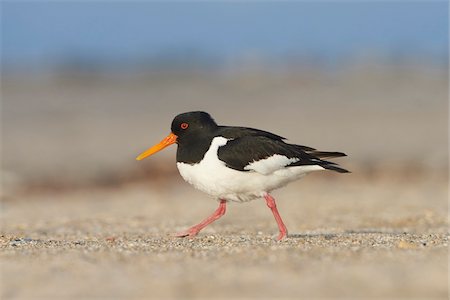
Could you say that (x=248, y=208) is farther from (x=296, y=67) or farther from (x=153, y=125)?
(x=296, y=67)

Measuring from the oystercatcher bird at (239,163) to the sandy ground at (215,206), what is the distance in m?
0.49

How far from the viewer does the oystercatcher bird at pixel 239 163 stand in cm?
793

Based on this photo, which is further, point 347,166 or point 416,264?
point 347,166

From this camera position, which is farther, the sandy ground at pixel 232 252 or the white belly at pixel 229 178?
the white belly at pixel 229 178

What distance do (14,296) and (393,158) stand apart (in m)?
13.8

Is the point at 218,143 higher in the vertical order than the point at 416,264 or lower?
higher

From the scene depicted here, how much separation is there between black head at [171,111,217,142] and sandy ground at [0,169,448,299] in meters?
1.08

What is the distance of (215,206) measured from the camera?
42.7 ft

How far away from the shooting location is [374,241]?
7.49 metres

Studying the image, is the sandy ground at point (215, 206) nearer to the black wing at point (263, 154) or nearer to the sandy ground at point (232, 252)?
the sandy ground at point (232, 252)

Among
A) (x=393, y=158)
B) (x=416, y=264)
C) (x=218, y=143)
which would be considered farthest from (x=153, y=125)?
(x=416, y=264)

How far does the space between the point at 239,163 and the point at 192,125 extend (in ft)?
2.80

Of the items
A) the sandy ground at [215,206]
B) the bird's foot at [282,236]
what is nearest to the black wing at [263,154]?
the bird's foot at [282,236]

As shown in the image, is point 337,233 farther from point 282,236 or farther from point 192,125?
point 192,125
